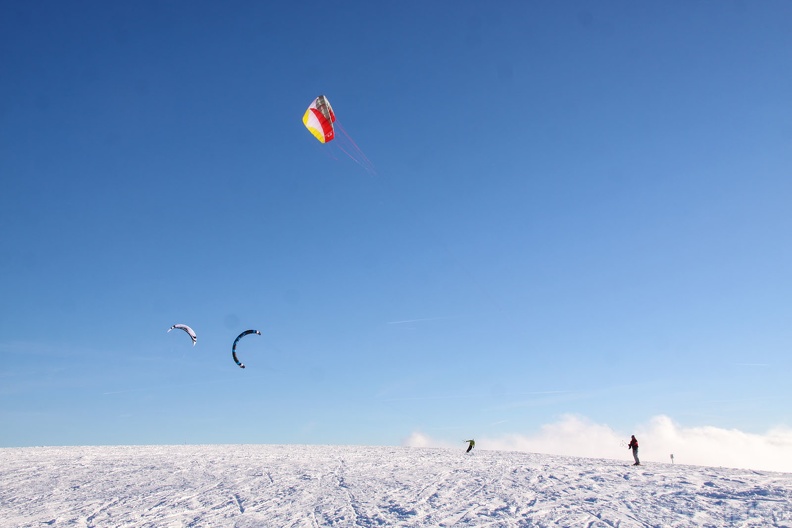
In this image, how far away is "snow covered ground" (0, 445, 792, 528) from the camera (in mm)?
12906

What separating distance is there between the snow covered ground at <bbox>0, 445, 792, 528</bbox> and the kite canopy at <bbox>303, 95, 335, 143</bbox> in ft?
52.0

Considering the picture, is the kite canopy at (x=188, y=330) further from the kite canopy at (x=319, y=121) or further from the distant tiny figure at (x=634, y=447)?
the distant tiny figure at (x=634, y=447)

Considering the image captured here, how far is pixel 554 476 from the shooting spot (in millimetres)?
17375

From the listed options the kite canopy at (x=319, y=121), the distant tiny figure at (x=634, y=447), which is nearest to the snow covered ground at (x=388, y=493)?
the distant tiny figure at (x=634, y=447)

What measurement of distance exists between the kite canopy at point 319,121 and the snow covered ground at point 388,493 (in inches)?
624

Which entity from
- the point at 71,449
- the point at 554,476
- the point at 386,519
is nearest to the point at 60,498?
the point at 386,519

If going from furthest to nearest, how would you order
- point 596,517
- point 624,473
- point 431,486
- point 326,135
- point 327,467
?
point 326,135
point 327,467
point 624,473
point 431,486
point 596,517

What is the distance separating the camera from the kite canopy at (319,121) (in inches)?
1032

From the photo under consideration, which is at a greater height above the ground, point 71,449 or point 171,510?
point 71,449

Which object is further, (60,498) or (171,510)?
(60,498)

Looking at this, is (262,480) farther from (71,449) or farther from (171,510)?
(71,449)

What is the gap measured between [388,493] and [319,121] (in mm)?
18458

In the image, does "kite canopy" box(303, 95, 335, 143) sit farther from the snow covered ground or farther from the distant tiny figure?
the distant tiny figure

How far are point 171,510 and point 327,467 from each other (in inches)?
273
